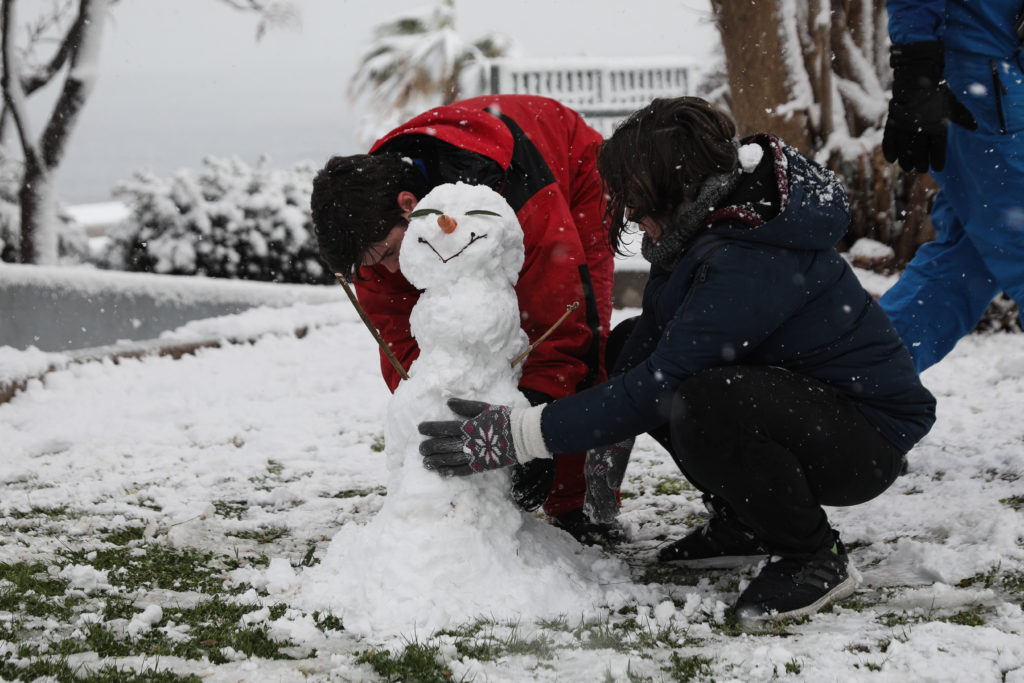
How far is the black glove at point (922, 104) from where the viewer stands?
2.60 metres

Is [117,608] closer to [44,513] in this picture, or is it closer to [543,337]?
[44,513]

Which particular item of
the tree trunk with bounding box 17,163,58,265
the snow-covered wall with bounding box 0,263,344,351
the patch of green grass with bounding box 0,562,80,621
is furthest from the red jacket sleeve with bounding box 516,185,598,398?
the tree trunk with bounding box 17,163,58,265

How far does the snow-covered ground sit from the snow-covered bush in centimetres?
340

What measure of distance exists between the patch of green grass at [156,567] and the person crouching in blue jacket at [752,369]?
729 mm

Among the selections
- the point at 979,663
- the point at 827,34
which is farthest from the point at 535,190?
the point at 827,34

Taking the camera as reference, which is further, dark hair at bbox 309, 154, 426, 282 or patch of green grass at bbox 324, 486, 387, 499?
patch of green grass at bbox 324, 486, 387, 499

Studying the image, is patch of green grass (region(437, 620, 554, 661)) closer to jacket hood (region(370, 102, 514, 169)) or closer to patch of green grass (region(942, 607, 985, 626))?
patch of green grass (region(942, 607, 985, 626))

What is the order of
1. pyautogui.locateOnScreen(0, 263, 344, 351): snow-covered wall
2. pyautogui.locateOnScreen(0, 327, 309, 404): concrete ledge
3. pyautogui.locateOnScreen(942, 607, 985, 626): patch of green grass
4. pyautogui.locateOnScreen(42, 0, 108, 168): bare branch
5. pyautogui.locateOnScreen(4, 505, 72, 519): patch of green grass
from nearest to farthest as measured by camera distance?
pyautogui.locateOnScreen(942, 607, 985, 626): patch of green grass → pyautogui.locateOnScreen(4, 505, 72, 519): patch of green grass → pyautogui.locateOnScreen(0, 327, 309, 404): concrete ledge → pyautogui.locateOnScreen(0, 263, 344, 351): snow-covered wall → pyautogui.locateOnScreen(42, 0, 108, 168): bare branch

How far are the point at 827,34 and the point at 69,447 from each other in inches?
193

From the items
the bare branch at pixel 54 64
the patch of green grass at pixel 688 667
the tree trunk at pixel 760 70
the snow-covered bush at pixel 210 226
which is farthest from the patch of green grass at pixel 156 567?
the bare branch at pixel 54 64

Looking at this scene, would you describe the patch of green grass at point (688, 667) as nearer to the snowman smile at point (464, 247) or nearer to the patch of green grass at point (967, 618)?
the patch of green grass at point (967, 618)

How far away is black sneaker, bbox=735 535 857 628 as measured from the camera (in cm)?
209

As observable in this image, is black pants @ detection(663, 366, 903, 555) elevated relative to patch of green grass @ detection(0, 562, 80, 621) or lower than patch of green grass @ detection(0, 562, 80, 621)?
elevated

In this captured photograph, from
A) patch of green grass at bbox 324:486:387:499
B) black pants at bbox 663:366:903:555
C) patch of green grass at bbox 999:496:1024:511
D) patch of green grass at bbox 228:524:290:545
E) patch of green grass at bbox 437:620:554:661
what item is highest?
black pants at bbox 663:366:903:555
